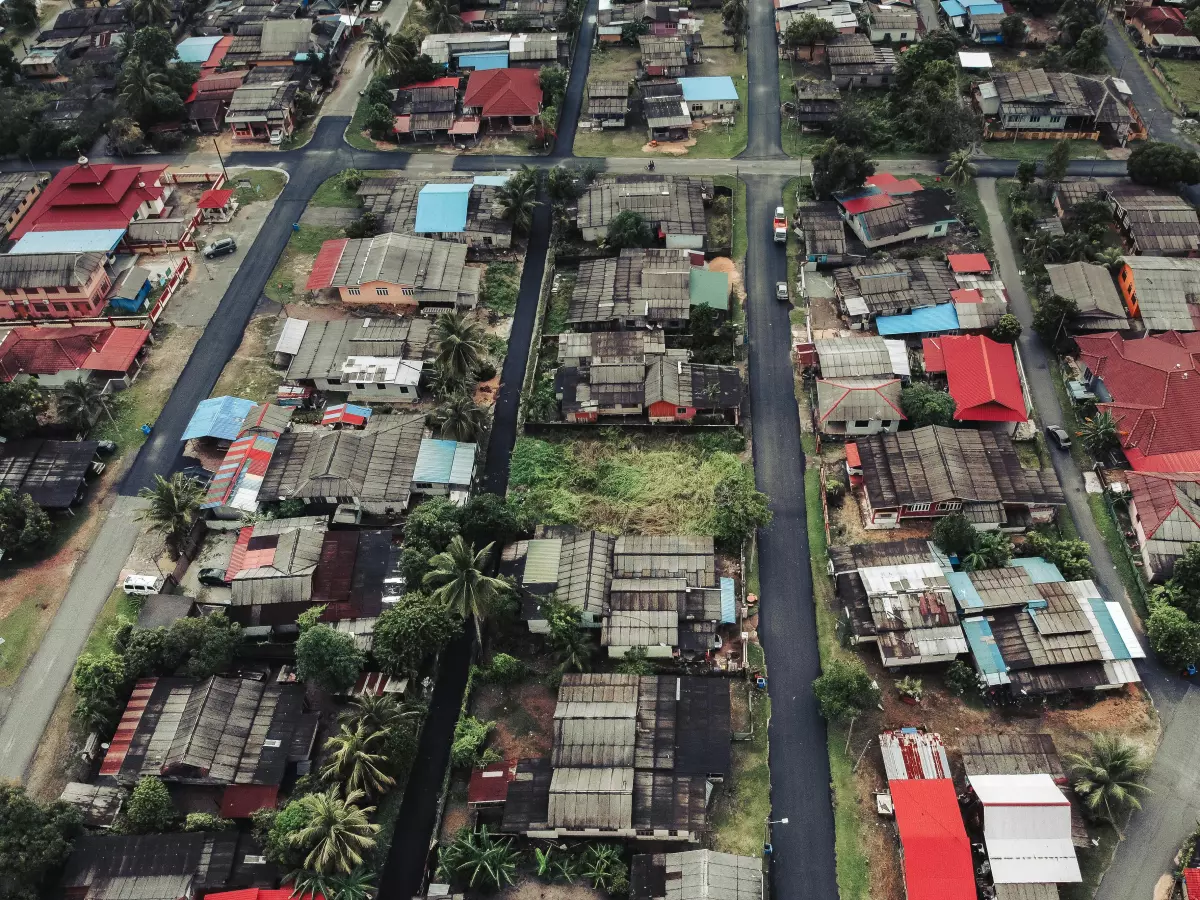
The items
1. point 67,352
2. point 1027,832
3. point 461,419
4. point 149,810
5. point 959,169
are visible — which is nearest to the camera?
point 1027,832

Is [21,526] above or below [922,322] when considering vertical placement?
below

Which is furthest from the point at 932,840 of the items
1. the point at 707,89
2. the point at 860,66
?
the point at 860,66

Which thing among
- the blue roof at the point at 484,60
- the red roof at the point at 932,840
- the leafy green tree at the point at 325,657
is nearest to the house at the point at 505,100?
the blue roof at the point at 484,60

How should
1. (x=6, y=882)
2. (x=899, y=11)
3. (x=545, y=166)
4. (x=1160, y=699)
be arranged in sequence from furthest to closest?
(x=899, y=11) → (x=545, y=166) → (x=1160, y=699) → (x=6, y=882)

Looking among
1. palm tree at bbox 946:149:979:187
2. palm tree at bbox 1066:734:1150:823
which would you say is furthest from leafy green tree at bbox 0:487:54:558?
palm tree at bbox 946:149:979:187

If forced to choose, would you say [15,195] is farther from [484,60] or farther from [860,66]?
[860,66]

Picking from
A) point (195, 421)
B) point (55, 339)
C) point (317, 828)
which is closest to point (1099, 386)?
point (317, 828)

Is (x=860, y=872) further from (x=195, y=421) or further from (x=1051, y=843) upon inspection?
(x=195, y=421)

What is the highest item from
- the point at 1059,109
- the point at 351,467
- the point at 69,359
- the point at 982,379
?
the point at 1059,109
